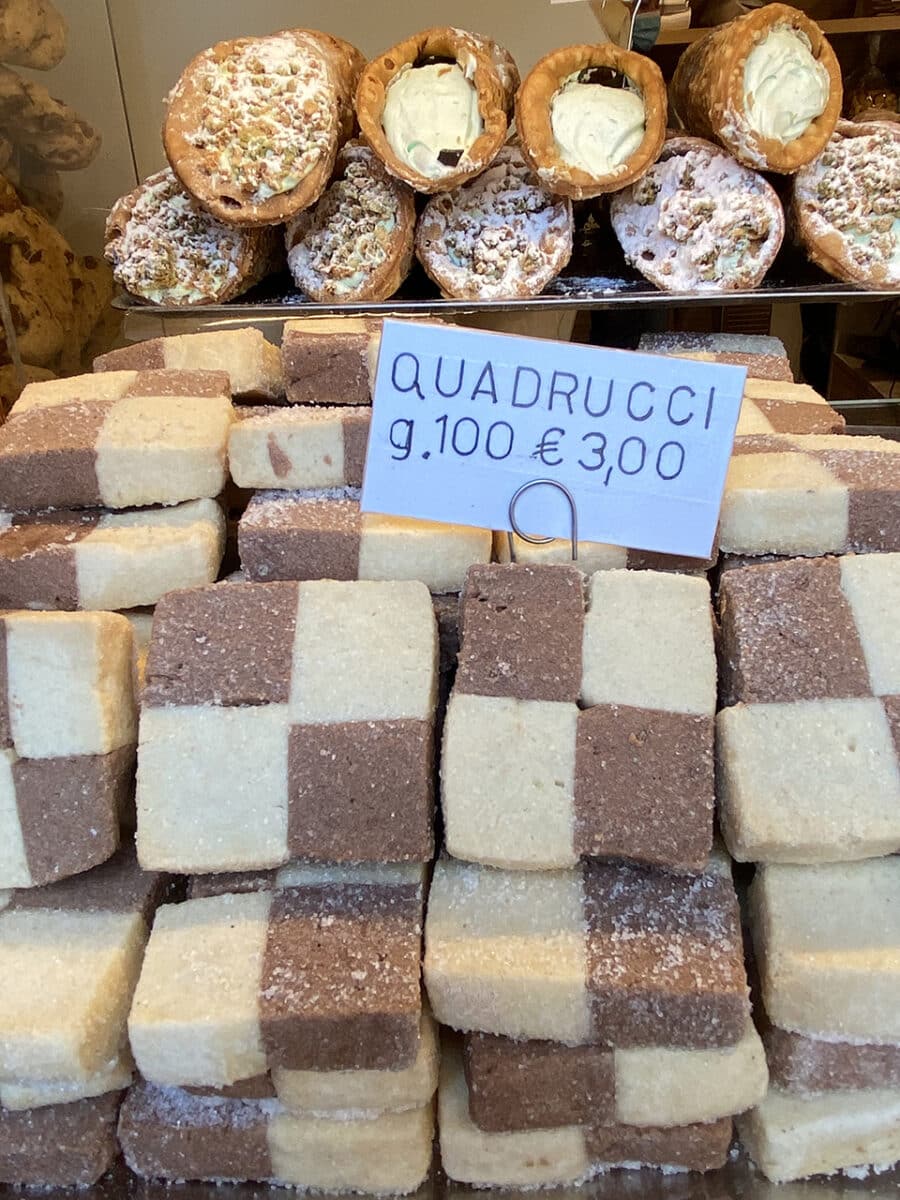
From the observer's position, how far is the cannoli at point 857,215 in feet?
5.08

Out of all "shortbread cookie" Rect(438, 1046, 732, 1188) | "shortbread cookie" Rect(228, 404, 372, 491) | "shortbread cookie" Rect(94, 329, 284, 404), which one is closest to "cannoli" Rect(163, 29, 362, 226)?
"shortbread cookie" Rect(94, 329, 284, 404)

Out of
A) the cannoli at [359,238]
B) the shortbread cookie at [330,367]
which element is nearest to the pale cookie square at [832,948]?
the shortbread cookie at [330,367]

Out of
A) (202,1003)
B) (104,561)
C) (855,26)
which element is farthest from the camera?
(855,26)

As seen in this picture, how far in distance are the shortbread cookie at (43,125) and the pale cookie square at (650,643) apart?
159 cm

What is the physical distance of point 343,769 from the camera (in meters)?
1.04

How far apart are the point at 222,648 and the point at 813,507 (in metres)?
0.75

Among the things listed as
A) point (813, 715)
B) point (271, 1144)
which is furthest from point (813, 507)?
point (271, 1144)

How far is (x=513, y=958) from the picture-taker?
1001 mm

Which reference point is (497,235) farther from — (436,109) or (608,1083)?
(608,1083)

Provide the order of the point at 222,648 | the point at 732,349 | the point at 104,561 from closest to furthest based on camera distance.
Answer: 1. the point at 222,648
2. the point at 104,561
3. the point at 732,349

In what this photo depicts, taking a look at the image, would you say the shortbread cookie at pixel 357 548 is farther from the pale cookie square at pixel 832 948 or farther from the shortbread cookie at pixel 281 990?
the pale cookie square at pixel 832 948

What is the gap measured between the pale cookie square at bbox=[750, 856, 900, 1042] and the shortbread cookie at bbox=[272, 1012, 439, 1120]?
39 centimetres

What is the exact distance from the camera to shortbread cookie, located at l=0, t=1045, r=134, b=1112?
3.34 ft

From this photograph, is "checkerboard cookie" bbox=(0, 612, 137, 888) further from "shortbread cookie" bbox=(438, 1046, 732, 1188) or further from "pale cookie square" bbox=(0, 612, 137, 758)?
"shortbread cookie" bbox=(438, 1046, 732, 1188)
